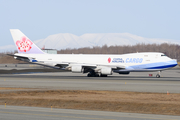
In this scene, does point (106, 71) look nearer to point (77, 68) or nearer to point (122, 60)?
point (122, 60)

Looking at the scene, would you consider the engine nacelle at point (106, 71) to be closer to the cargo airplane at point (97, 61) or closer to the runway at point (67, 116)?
the cargo airplane at point (97, 61)

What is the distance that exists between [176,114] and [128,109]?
3215mm

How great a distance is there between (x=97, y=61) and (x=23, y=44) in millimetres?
16294

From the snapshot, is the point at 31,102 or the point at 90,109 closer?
the point at 90,109

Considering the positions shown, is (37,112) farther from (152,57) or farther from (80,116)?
(152,57)

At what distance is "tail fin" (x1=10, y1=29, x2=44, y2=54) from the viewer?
58469 mm

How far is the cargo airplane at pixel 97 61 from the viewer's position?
168 ft

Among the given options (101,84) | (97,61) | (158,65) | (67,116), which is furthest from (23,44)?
(67,116)

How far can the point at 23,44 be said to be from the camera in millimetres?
58656

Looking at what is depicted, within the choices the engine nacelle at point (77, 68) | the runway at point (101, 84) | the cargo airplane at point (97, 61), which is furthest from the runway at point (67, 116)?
the engine nacelle at point (77, 68)

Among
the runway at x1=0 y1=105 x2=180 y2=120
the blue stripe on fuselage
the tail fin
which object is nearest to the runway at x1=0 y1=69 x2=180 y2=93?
the blue stripe on fuselage

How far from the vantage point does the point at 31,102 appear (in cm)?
2144

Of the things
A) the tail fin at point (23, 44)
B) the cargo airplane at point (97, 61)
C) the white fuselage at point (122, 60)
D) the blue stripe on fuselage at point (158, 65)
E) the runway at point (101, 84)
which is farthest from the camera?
the tail fin at point (23, 44)

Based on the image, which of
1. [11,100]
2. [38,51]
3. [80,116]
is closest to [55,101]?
[11,100]
